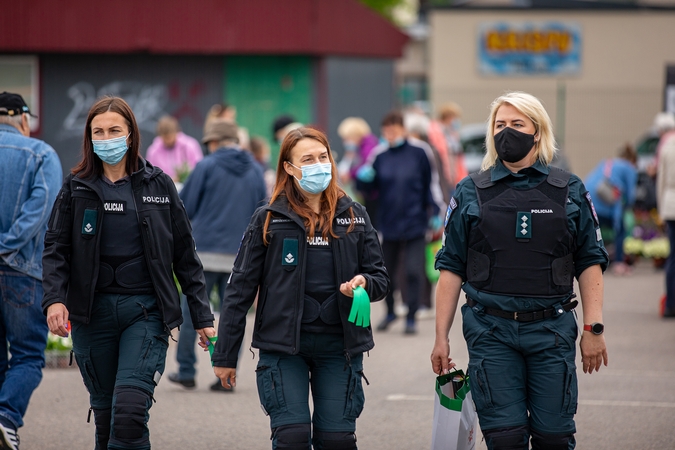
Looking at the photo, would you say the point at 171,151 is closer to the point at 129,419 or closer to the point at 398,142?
the point at 398,142

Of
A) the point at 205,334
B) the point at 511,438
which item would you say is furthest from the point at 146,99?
the point at 511,438

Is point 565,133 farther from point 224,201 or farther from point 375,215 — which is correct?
point 224,201

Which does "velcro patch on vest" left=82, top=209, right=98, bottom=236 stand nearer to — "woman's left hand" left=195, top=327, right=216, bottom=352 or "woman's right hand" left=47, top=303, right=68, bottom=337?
"woman's right hand" left=47, top=303, right=68, bottom=337

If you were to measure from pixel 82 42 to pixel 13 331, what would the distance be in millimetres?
13871

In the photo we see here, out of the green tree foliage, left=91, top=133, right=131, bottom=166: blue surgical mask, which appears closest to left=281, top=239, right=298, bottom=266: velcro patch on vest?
left=91, top=133, right=131, bottom=166: blue surgical mask

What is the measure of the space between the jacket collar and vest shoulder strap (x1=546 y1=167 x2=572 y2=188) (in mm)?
927

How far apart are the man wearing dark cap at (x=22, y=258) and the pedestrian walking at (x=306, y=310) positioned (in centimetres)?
172

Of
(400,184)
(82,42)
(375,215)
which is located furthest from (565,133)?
(400,184)

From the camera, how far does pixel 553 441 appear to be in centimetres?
455

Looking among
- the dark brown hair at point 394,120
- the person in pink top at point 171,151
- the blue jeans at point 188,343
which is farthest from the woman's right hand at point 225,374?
the person in pink top at point 171,151

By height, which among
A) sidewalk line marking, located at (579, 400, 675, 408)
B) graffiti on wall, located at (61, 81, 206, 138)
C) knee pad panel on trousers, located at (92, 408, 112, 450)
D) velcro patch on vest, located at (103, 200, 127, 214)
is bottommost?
sidewalk line marking, located at (579, 400, 675, 408)

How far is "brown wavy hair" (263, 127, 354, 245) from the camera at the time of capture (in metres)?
4.82

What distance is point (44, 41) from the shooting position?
1900cm

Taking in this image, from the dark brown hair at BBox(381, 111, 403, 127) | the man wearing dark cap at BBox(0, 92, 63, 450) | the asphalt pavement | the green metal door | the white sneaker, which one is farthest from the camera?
the green metal door
